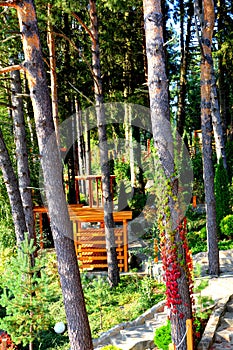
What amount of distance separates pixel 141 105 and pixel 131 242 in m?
5.17

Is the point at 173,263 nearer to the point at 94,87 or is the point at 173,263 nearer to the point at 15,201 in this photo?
the point at 15,201

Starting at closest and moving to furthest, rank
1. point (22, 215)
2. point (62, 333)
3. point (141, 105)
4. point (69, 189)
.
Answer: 1. point (62, 333)
2. point (22, 215)
3. point (141, 105)
4. point (69, 189)

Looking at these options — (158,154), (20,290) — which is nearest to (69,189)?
(20,290)

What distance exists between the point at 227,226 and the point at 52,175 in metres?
7.06

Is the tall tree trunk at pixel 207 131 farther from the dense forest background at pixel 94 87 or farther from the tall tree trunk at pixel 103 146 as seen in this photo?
the tall tree trunk at pixel 103 146

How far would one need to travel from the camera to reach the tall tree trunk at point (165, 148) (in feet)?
15.6

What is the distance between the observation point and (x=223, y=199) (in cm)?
1157

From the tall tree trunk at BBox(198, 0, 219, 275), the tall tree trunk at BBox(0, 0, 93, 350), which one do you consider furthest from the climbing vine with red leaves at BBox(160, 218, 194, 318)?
the tall tree trunk at BBox(198, 0, 219, 275)

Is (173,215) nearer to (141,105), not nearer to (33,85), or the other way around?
(33,85)

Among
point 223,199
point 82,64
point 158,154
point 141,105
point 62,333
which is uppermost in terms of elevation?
point 82,64

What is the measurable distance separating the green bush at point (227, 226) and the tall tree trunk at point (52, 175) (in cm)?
645

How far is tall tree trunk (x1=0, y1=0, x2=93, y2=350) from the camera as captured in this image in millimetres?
4953

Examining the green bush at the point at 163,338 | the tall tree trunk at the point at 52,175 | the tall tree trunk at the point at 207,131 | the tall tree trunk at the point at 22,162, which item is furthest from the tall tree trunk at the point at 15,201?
the green bush at the point at 163,338

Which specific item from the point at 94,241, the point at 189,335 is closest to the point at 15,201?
the point at 94,241
